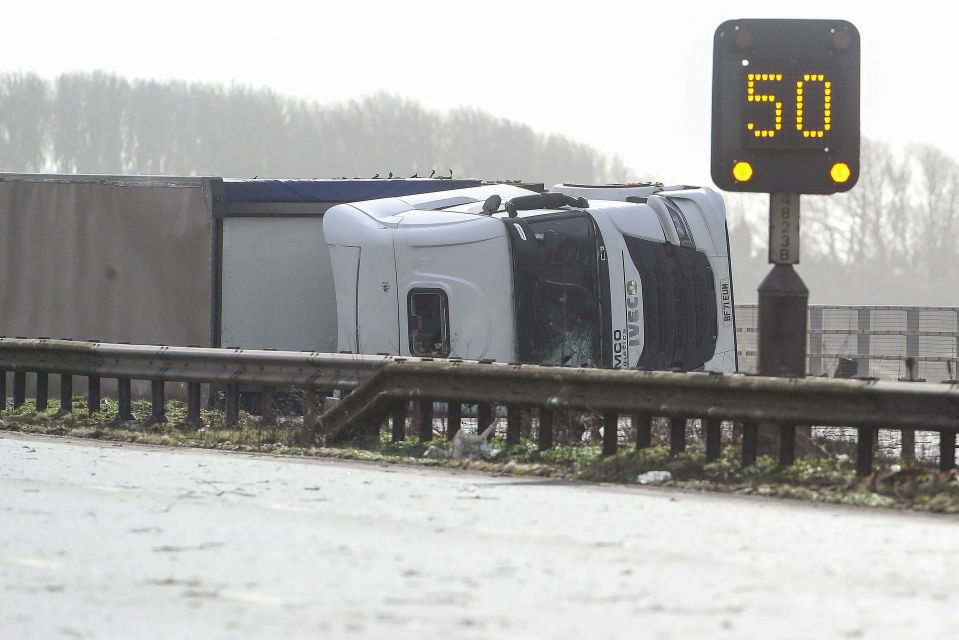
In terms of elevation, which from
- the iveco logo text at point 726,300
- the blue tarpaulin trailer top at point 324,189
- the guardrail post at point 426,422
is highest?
the blue tarpaulin trailer top at point 324,189

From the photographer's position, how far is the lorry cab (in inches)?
634

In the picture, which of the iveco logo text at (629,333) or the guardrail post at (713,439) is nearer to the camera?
the guardrail post at (713,439)

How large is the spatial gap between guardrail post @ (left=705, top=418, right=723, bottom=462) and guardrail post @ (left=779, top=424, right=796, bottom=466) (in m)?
0.45

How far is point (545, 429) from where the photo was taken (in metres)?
12.1

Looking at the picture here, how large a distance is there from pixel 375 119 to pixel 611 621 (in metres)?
111

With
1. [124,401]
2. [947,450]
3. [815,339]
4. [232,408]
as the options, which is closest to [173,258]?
[124,401]

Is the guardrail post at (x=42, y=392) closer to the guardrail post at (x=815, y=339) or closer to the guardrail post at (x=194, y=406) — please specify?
the guardrail post at (x=194, y=406)

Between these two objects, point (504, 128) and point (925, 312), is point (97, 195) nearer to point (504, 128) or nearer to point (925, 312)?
point (925, 312)

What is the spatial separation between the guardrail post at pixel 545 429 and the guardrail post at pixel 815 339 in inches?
573

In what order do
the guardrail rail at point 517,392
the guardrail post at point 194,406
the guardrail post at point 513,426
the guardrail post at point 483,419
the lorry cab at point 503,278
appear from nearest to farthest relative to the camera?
the guardrail rail at point 517,392 → the guardrail post at point 513,426 → the guardrail post at point 483,419 → the guardrail post at point 194,406 → the lorry cab at point 503,278

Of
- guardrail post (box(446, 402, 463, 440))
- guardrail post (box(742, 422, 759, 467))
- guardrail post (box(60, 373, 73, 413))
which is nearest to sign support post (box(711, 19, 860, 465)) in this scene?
guardrail post (box(742, 422, 759, 467))

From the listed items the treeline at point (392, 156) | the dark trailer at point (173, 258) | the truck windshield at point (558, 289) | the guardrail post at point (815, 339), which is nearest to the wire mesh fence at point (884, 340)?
the guardrail post at point (815, 339)

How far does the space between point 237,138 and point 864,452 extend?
4036 inches

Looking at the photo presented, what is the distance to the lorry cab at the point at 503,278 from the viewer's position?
16094 mm
